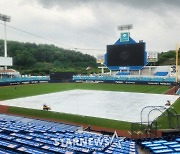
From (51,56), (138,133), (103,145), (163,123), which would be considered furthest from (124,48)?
(51,56)

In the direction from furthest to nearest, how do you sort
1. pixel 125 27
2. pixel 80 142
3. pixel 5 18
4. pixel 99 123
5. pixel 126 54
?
pixel 125 27 < pixel 5 18 < pixel 126 54 < pixel 99 123 < pixel 80 142

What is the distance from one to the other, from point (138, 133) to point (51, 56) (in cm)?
12287

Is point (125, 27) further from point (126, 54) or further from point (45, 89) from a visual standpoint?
point (45, 89)

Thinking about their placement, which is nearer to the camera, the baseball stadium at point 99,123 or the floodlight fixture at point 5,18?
the baseball stadium at point 99,123

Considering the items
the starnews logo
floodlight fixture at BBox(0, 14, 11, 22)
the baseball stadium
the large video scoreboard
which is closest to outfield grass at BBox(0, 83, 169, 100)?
the baseball stadium

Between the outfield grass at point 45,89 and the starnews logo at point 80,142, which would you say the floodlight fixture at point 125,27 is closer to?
the outfield grass at point 45,89

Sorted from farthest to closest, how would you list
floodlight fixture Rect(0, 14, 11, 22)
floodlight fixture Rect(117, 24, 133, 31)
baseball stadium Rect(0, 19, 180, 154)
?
floodlight fixture Rect(117, 24, 133, 31) → floodlight fixture Rect(0, 14, 11, 22) → baseball stadium Rect(0, 19, 180, 154)

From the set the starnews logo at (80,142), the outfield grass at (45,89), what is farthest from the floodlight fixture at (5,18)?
the starnews logo at (80,142)

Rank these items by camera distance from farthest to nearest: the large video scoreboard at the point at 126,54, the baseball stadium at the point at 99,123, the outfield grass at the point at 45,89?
the large video scoreboard at the point at 126,54
the outfield grass at the point at 45,89
the baseball stadium at the point at 99,123

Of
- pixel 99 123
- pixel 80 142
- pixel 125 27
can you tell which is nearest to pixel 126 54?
Result: pixel 125 27

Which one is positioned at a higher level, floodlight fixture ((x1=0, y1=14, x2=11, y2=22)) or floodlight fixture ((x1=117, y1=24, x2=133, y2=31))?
floodlight fixture ((x1=0, y1=14, x2=11, y2=22))

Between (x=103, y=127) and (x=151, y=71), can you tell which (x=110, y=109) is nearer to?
(x=103, y=127)

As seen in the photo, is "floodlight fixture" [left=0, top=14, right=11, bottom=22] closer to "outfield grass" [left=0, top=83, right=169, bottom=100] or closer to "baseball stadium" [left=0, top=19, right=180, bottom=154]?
"baseball stadium" [left=0, top=19, right=180, bottom=154]

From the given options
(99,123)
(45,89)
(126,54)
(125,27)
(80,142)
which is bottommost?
(99,123)
